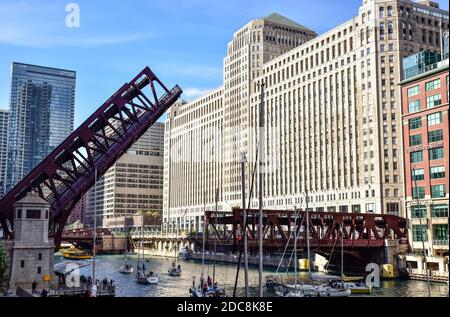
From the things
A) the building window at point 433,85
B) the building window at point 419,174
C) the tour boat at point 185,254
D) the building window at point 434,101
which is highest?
the building window at point 433,85

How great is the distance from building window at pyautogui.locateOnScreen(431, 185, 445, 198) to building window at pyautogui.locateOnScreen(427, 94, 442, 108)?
33.6 ft

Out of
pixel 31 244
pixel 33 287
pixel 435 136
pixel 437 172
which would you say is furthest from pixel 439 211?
pixel 33 287

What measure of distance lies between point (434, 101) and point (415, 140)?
18.7ft

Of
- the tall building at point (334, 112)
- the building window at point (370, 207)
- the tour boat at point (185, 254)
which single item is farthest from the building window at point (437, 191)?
the tour boat at point (185, 254)

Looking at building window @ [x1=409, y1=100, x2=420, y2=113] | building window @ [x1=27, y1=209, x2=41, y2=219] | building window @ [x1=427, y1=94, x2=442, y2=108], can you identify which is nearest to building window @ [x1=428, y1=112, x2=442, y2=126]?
building window @ [x1=427, y1=94, x2=442, y2=108]

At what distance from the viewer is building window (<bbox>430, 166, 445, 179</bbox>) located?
61.7 meters

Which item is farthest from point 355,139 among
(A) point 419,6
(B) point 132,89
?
(B) point 132,89

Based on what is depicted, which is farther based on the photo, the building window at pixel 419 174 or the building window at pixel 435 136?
the building window at pixel 419 174

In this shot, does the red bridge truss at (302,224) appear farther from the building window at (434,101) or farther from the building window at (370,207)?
the building window at (434,101)

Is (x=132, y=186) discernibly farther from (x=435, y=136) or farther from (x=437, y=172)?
(x=435, y=136)

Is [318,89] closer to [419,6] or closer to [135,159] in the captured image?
[419,6]

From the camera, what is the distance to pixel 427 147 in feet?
210

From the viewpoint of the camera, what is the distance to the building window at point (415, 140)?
65.5 metres

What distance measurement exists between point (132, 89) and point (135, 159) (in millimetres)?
147872
